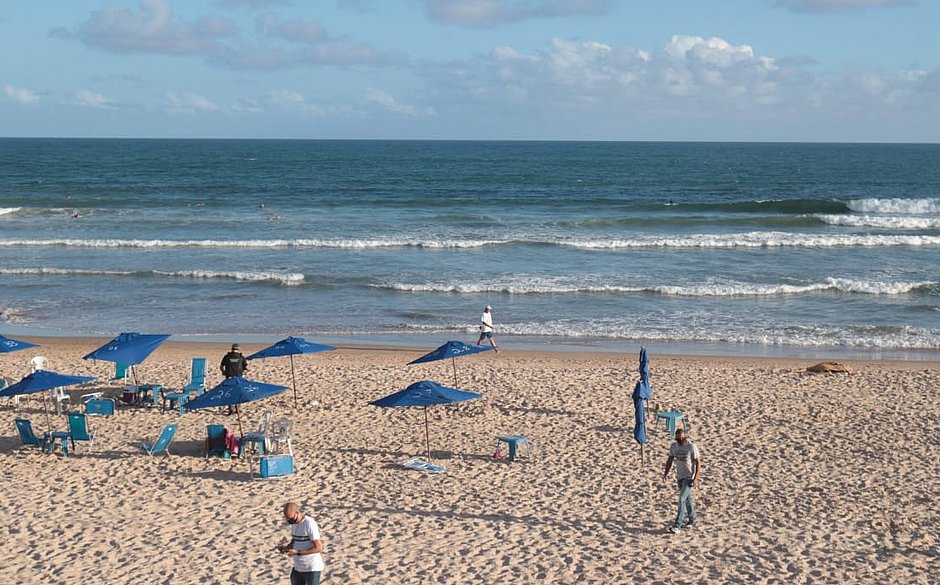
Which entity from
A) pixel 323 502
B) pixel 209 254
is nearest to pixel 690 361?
pixel 323 502

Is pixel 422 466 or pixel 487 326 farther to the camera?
pixel 487 326

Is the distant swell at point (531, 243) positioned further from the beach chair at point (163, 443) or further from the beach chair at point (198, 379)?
the beach chair at point (163, 443)

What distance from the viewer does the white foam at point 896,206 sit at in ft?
169

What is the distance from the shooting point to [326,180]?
70.9 meters

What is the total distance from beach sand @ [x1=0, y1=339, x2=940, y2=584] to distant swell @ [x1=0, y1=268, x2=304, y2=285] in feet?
40.1

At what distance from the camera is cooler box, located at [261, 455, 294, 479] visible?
42.4 ft

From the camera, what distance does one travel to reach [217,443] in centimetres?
1378

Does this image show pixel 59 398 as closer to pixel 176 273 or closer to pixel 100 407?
pixel 100 407

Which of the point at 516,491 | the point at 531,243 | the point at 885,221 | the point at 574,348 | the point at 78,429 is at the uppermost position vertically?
the point at 885,221

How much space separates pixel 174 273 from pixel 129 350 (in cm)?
1653

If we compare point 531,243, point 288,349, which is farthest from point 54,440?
point 531,243

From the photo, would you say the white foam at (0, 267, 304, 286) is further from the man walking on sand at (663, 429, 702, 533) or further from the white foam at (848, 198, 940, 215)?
the white foam at (848, 198, 940, 215)

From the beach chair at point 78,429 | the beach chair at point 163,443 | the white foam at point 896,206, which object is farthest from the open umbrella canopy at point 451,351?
the white foam at point 896,206

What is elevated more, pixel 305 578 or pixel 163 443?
Answer: pixel 305 578
